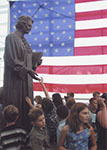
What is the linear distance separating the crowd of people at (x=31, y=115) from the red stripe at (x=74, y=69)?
226cm

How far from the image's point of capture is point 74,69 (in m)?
5.48

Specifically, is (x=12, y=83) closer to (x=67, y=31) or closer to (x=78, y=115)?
(x=78, y=115)

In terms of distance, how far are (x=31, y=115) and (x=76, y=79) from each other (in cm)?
363

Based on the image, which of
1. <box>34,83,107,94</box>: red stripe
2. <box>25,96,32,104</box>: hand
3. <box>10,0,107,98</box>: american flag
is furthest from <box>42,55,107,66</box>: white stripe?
<box>25,96,32,104</box>: hand

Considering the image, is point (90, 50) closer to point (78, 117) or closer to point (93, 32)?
point (93, 32)

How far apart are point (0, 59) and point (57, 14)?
401cm

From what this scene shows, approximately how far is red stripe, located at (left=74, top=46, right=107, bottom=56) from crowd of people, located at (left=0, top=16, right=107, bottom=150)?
2496mm

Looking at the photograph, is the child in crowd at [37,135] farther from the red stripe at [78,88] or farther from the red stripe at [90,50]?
the red stripe at [90,50]

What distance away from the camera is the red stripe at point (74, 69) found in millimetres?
5295

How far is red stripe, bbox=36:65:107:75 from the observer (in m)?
5.29

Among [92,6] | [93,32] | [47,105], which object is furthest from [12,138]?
[92,6]

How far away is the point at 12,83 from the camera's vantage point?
2455 mm

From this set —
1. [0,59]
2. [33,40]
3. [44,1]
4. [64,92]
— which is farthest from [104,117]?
[0,59]

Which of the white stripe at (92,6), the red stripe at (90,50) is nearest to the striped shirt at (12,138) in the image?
the red stripe at (90,50)
